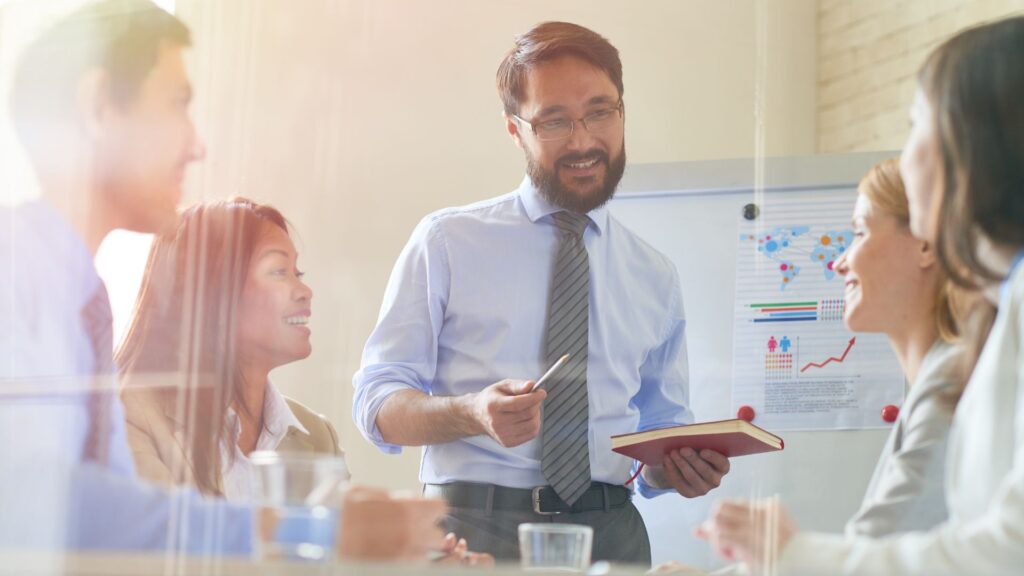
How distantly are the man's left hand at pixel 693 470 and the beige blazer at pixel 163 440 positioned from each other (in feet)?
1.45

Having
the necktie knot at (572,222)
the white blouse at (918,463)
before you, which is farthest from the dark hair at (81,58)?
the white blouse at (918,463)

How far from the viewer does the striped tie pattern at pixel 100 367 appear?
1.32 m

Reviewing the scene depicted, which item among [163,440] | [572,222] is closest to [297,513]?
[163,440]

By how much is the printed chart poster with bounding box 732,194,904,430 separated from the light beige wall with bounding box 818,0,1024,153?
0.14 meters

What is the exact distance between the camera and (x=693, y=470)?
1.55 metres

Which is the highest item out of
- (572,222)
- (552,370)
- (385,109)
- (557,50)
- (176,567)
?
(557,50)

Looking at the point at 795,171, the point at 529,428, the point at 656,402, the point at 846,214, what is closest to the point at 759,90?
the point at 795,171

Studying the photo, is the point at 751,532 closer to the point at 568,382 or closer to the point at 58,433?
the point at 568,382

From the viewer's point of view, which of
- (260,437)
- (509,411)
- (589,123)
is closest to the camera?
(260,437)

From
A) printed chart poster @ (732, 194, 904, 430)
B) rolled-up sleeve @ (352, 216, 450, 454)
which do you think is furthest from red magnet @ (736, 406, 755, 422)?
rolled-up sleeve @ (352, 216, 450, 454)

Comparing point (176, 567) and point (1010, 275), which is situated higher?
point (1010, 275)

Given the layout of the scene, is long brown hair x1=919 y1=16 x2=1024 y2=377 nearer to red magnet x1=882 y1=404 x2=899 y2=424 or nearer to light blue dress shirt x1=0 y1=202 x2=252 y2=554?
red magnet x1=882 y1=404 x2=899 y2=424

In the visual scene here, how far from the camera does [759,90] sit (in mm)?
1723

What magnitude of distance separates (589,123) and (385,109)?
0.96ft
